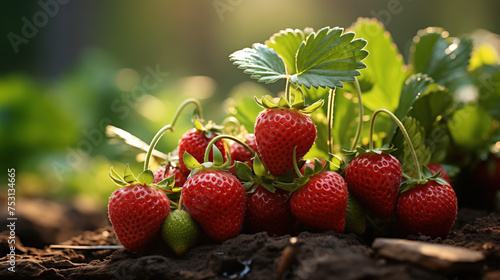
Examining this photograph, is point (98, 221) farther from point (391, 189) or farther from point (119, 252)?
point (391, 189)

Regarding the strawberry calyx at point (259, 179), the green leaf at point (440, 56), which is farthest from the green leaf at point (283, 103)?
the green leaf at point (440, 56)

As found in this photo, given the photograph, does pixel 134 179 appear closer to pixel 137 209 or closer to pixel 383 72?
pixel 137 209

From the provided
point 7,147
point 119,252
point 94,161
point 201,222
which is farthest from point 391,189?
point 7,147

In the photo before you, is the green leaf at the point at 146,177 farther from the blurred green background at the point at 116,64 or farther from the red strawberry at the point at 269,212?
the blurred green background at the point at 116,64

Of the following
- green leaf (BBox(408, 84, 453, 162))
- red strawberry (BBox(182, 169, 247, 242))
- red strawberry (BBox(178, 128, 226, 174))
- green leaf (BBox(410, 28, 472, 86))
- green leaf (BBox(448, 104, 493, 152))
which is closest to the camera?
red strawberry (BBox(182, 169, 247, 242))

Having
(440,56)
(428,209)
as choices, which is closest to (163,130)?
(428,209)

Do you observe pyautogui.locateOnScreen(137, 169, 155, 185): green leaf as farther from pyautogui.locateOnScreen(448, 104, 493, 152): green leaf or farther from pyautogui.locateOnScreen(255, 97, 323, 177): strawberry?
pyautogui.locateOnScreen(448, 104, 493, 152): green leaf

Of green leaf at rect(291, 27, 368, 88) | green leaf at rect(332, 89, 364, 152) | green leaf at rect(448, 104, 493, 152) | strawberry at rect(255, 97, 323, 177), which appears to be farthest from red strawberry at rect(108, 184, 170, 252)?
green leaf at rect(448, 104, 493, 152)
